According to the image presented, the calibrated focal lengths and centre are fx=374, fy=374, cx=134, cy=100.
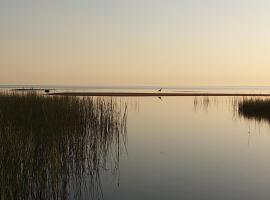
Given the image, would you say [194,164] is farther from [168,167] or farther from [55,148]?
[55,148]

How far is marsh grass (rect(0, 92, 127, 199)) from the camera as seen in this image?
18.7ft

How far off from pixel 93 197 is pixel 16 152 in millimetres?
1509

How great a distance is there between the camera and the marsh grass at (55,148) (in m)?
5.71

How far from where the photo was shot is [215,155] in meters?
10.0

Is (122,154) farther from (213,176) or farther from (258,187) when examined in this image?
A: (258,187)

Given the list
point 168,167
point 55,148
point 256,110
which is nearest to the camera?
point 55,148

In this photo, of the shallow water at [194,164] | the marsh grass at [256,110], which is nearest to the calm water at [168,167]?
the shallow water at [194,164]

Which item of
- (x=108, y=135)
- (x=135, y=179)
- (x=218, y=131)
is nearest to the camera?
(x=135, y=179)

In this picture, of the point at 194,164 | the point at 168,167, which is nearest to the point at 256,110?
the point at 194,164

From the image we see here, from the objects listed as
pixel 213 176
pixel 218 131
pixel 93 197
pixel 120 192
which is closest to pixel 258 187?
pixel 213 176

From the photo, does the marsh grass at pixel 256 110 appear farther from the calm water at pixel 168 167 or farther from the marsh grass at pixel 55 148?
the marsh grass at pixel 55 148

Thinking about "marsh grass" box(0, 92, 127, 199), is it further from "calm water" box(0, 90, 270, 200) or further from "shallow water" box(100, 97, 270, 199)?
"shallow water" box(100, 97, 270, 199)

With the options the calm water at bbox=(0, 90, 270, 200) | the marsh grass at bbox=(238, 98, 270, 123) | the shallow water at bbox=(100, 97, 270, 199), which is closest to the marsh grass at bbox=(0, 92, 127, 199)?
the calm water at bbox=(0, 90, 270, 200)

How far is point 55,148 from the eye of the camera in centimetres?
655
